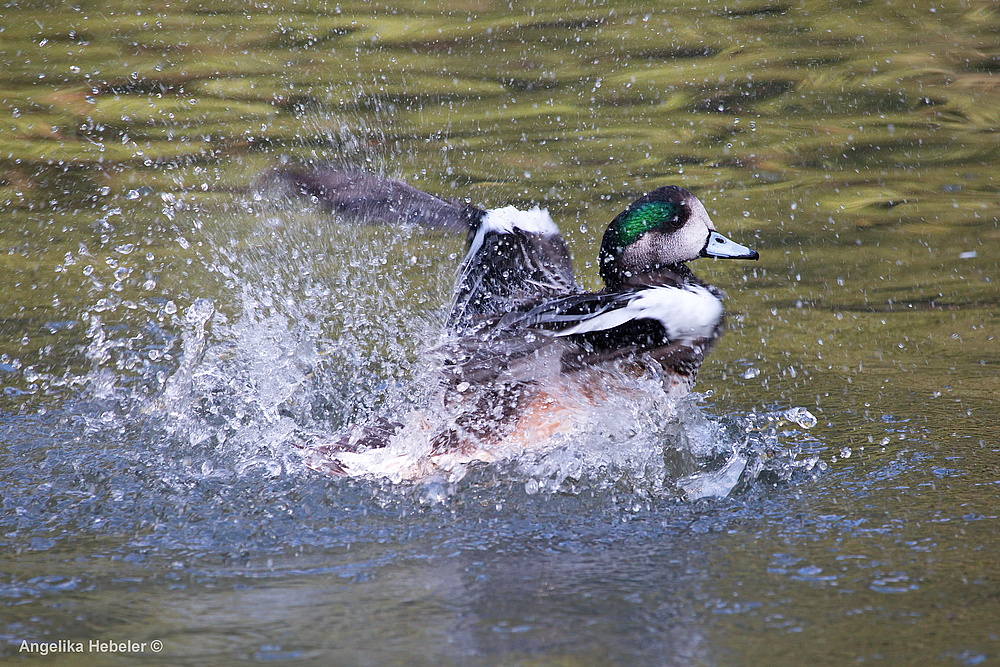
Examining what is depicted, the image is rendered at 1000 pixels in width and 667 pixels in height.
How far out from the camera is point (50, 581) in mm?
2920

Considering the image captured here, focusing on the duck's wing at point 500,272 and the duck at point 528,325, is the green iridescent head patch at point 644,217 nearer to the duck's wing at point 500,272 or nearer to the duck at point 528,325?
the duck at point 528,325

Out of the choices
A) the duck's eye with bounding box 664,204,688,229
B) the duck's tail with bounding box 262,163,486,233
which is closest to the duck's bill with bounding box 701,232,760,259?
the duck's eye with bounding box 664,204,688,229

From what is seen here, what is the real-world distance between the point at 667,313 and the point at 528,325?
0.55 meters

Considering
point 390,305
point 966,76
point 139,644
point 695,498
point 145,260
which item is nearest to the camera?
point 139,644

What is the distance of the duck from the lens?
11.7 feet

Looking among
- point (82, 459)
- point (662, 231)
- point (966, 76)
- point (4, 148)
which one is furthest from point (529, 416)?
point (966, 76)

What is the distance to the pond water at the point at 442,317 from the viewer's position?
2768 mm

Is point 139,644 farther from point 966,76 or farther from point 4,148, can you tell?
point 966,76

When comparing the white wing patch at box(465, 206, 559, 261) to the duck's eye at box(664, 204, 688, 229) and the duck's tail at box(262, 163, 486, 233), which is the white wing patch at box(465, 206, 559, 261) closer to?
the duck's tail at box(262, 163, 486, 233)

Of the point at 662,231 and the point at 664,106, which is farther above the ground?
the point at 664,106

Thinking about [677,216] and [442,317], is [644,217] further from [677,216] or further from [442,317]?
[442,317]

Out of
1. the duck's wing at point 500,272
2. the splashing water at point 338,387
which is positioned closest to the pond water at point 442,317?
the splashing water at point 338,387

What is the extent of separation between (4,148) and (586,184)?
153 inches

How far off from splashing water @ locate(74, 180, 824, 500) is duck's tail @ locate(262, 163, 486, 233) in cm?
55
